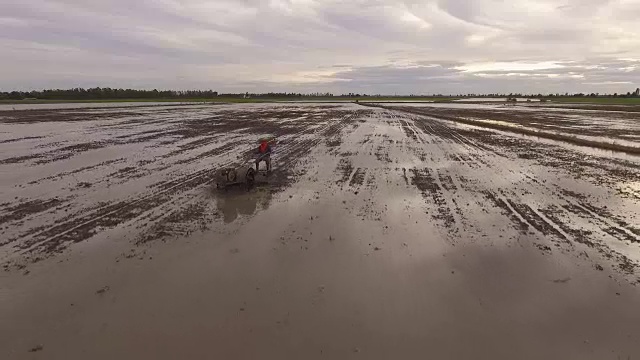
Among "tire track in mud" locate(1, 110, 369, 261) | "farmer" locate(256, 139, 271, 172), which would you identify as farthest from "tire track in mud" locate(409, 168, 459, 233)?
"farmer" locate(256, 139, 271, 172)

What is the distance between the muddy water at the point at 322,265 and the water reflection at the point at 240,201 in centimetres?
8

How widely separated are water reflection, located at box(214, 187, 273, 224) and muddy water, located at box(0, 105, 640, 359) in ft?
0.28

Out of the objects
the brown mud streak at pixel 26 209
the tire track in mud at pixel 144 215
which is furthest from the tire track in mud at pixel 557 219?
the brown mud streak at pixel 26 209

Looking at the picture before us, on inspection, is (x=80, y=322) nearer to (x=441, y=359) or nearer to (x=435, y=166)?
(x=441, y=359)

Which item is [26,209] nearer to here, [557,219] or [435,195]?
[435,195]

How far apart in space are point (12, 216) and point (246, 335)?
857 centimetres

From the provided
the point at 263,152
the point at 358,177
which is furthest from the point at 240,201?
the point at 358,177

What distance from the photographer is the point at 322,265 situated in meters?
7.76

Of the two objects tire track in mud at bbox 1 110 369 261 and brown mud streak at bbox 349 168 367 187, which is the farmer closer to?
tire track in mud at bbox 1 110 369 261

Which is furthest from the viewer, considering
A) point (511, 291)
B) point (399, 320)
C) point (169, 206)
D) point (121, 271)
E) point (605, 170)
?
point (605, 170)

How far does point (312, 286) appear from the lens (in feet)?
22.7

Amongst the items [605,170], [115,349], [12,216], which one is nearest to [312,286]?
[115,349]

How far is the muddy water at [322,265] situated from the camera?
546 cm

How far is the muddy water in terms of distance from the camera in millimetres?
5465
